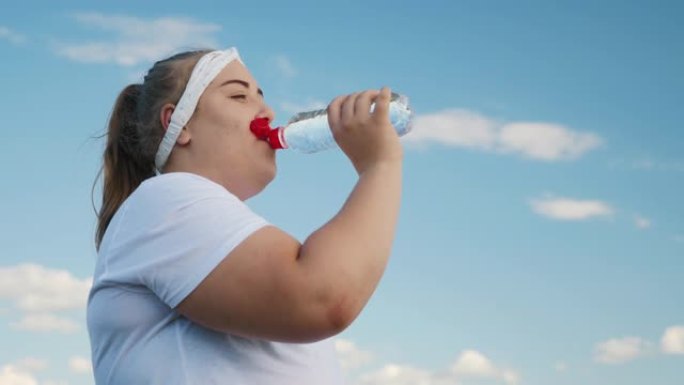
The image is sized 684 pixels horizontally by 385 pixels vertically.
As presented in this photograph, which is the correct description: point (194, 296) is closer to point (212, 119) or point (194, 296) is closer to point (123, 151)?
point (212, 119)

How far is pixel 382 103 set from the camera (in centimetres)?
305

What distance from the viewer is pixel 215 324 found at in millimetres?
2805

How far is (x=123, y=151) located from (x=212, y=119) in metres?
0.64

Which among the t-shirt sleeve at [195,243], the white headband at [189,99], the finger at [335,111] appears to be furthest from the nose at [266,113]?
the t-shirt sleeve at [195,243]

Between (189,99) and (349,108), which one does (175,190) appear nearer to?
(349,108)

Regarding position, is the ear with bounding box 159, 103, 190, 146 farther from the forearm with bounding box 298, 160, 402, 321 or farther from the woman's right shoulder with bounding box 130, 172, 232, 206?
the forearm with bounding box 298, 160, 402, 321

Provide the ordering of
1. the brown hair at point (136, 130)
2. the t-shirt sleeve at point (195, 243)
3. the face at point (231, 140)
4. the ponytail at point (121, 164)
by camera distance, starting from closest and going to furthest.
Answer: the t-shirt sleeve at point (195, 243) < the face at point (231, 140) < the brown hair at point (136, 130) < the ponytail at point (121, 164)

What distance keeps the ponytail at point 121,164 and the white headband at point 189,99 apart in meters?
0.17

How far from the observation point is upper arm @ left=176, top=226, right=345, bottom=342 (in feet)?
8.70

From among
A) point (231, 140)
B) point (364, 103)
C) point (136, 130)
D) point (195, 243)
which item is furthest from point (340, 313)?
point (136, 130)

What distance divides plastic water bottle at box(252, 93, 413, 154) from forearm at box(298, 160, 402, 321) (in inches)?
34.3

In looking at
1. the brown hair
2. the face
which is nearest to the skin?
the face

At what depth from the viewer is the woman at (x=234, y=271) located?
2.68 metres

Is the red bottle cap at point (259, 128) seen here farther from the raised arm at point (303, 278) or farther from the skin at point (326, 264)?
the raised arm at point (303, 278)
